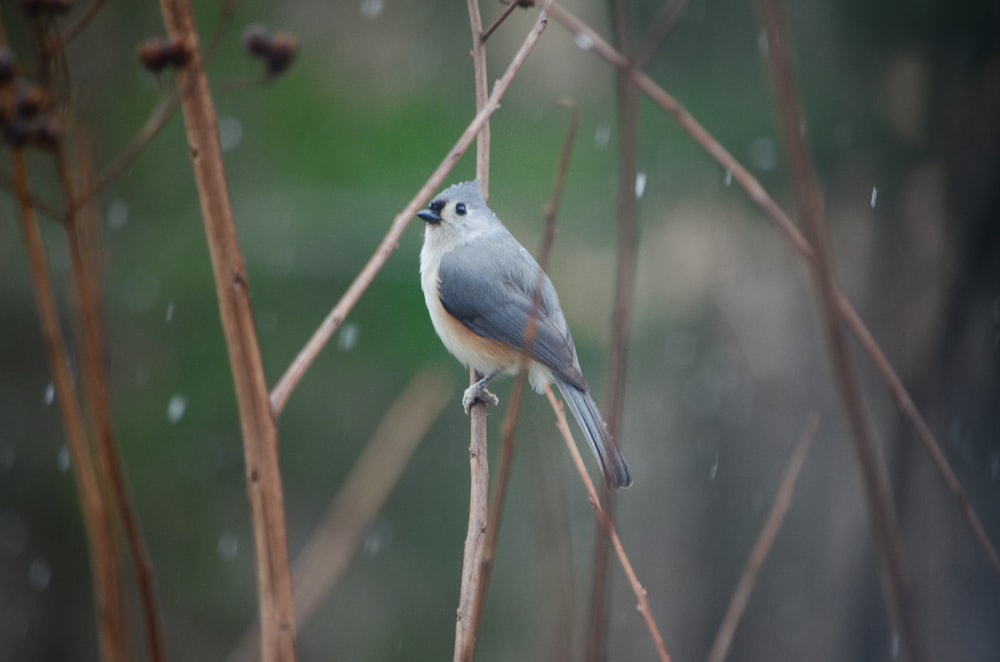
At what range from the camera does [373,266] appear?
121 centimetres

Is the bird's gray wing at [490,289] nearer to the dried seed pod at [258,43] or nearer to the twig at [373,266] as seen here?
the twig at [373,266]

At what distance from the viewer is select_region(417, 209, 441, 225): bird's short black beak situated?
2.57 meters

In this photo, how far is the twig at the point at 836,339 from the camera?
2.71 feet

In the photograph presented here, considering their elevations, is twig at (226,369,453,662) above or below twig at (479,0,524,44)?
below

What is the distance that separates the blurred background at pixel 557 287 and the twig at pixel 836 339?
3705 mm

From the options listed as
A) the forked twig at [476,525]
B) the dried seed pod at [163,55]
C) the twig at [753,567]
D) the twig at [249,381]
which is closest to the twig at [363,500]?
the forked twig at [476,525]

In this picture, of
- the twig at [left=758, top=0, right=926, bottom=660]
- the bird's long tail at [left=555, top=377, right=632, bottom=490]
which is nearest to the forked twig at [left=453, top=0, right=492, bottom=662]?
the bird's long tail at [left=555, top=377, right=632, bottom=490]

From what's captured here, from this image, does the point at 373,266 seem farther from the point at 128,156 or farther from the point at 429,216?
the point at 429,216

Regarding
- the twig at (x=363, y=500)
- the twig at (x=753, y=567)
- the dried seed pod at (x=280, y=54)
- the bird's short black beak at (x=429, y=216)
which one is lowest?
the twig at (x=753, y=567)

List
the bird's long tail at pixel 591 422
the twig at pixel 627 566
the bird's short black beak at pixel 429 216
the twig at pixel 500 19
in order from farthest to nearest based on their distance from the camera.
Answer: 1. the bird's short black beak at pixel 429 216
2. the bird's long tail at pixel 591 422
3. the twig at pixel 500 19
4. the twig at pixel 627 566

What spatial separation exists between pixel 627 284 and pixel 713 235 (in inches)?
176

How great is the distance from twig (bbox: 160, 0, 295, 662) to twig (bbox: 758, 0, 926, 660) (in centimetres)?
51

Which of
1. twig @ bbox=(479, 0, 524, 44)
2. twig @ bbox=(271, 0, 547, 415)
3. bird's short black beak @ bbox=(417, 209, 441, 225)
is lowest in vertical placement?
twig @ bbox=(271, 0, 547, 415)

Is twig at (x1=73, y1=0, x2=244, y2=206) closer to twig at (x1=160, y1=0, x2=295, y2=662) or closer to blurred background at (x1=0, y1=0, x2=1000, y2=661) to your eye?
twig at (x1=160, y1=0, x2=295, y2=662)
